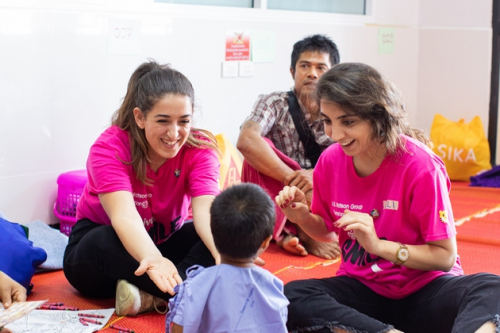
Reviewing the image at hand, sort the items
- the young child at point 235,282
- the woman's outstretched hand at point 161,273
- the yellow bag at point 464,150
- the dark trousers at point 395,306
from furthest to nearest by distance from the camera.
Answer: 1. the yellow bag at point 464,150
2. the woman's outstretched hand at point 161,273
3. the dark trousers at point 395,306
4. the young child at point 235,282

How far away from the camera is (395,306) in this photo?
1782mm

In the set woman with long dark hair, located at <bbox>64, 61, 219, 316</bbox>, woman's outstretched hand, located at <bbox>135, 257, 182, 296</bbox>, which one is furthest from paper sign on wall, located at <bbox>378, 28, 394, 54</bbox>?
woman's outstretched hand, located at <bbox>135, 257, 182, 296</bbox>

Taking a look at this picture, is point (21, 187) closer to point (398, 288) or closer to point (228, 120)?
point (228, 120)

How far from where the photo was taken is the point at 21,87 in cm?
286

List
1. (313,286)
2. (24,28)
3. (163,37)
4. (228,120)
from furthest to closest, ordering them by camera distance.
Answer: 1. (228,120)
2. (163,37)
3. (24,28)
4. (313,286)

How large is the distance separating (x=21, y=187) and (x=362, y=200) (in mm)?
1743

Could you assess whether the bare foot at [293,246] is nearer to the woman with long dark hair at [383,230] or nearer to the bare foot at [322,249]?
the bare foot at [322,249]

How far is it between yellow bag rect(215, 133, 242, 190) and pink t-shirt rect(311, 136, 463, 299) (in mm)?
1532

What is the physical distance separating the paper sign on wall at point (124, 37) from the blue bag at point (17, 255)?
1141 mm

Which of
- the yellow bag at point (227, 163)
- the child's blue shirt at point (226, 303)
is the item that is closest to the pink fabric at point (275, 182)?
the yellow bag at point (227, 163)

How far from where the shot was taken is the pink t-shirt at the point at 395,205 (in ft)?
5.54

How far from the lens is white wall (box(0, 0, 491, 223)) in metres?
2.85

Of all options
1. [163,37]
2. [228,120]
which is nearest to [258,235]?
[163,37]

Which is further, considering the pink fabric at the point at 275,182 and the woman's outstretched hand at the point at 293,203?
the pink fabric at the point at 275,182
